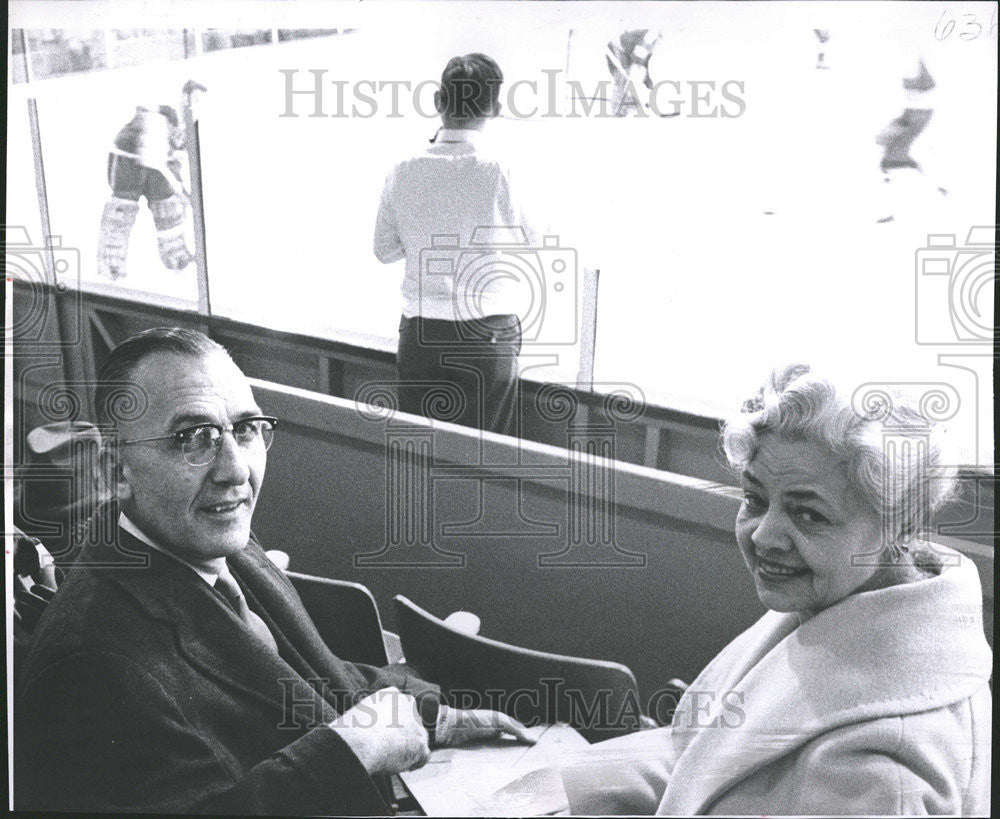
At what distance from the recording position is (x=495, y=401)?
6.66 ft

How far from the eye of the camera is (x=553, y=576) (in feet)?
6.72

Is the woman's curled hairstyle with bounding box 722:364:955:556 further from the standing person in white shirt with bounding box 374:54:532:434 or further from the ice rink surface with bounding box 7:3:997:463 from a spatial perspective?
the standing person in white shirt with bounding box 374:54:532:434

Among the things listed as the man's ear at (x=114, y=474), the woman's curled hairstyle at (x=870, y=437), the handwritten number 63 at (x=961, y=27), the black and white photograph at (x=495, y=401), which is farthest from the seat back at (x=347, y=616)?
the handwritten number 63 at (x=961, y=27)

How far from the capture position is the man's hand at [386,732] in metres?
2.03

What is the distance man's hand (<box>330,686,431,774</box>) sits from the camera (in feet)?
6.64

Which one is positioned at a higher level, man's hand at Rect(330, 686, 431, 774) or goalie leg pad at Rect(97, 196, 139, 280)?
goalie leg pad at Rect(97, 196, 139, 280)

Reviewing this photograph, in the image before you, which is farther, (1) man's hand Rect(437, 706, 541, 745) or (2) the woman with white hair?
(1) man's hand Rect(437, 706, 541, 745)

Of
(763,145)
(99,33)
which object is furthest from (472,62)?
(99,33)

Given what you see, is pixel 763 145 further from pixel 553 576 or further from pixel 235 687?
pixel 235 687

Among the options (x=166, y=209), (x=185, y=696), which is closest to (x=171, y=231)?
(x=166, y=209)

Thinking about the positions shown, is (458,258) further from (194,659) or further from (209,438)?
(194,659)

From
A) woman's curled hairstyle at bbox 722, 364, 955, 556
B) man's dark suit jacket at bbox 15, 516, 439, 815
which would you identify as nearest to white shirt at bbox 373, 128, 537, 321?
woman's curled hairstyle at bbox 722, 364, 955, 556

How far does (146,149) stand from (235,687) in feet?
2.84

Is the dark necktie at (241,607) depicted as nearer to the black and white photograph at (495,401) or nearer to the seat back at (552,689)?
the black and white photograph at (495,401)
